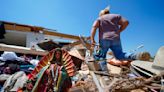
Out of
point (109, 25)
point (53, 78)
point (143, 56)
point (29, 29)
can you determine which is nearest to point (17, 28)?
point (29, 29)

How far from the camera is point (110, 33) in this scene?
5445mm

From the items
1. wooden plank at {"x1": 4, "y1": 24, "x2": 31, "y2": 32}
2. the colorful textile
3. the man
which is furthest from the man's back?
wooden plank at {"x1": 4, "y1": 24, "x2": 31, "y2": 32}

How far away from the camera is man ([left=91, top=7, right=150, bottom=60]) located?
212 inches

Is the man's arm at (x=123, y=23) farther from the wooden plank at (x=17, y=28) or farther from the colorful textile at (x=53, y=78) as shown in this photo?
the wooden plank at (x=17, y=28)

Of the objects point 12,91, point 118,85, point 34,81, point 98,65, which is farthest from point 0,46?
point 118,85

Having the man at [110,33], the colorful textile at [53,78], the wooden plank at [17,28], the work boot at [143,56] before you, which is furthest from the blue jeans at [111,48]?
the wooden plank at [17,28]

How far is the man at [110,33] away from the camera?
212 inches

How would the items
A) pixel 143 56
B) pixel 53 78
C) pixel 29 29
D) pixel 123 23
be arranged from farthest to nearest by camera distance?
1. pixel 29 29
2. pixel 143 56
3. pixel 123 23
4. pixel 53 78

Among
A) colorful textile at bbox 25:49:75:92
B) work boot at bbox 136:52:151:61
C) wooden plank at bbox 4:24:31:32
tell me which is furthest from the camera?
wooden plank at bbox 4:24:31:32

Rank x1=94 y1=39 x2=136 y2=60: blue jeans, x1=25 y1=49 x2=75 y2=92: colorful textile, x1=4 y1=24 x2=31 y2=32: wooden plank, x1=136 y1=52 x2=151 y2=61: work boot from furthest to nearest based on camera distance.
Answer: x1=4 y1=24 x2=31 y2=32: wooden plank, x1=136 y1=52 x2=151 y2=61: work boot, x1=94 y1=39 x2=136 y2=60: blue jeans, x1=25 y1=49 x2=75 y2=92: colorful textile

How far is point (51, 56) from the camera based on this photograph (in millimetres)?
4984

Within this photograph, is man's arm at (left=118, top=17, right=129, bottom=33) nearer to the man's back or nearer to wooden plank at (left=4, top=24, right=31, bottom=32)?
the man's back

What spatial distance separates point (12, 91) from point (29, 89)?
812mm

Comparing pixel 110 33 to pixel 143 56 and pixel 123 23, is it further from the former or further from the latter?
pixel 143 56
